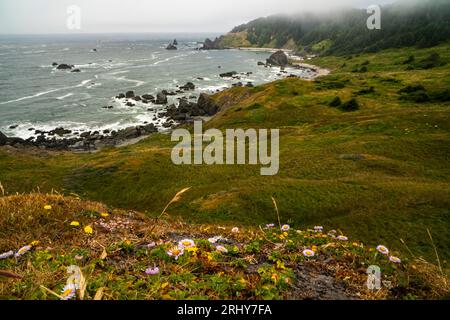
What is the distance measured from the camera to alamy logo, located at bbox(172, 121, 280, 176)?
124 ft

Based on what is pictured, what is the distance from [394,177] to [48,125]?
80526mm

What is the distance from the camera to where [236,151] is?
41.8m

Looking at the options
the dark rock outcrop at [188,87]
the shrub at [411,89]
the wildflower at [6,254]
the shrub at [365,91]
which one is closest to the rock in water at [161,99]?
the dark rock outcrop at [188,87]

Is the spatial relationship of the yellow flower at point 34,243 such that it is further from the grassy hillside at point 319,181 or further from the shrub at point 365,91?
the shrub at point 365,91

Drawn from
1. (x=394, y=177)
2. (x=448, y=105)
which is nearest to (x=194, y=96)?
(x=448, y=105)

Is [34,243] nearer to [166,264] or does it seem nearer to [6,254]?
[6,254]

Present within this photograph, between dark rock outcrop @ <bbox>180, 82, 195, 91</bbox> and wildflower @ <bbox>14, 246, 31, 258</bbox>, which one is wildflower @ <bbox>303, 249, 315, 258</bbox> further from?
dark rock outcrop @ <bbox>180, 82, 195, 91</bbox>

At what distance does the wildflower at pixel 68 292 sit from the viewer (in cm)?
369

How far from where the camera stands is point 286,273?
5.19 meters

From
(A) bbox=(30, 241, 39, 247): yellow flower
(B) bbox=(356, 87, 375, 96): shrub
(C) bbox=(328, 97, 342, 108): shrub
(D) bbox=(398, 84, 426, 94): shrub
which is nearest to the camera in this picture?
(A) bbox=(30, 241, 39, 247): yellow flower

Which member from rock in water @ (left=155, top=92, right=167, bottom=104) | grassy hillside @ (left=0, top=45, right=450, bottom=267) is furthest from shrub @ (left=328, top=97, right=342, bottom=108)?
rock in water @ (left=155, top=92, right=167, bottom=104)

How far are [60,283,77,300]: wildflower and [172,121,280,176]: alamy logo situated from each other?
29.0 metres

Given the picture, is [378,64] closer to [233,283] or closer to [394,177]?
[394,177]

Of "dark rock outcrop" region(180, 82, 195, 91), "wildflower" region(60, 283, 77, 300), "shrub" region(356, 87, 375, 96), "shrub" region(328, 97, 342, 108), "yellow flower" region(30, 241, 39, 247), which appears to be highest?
"dark rock outcrop" region(180, 82, 195, 91)
